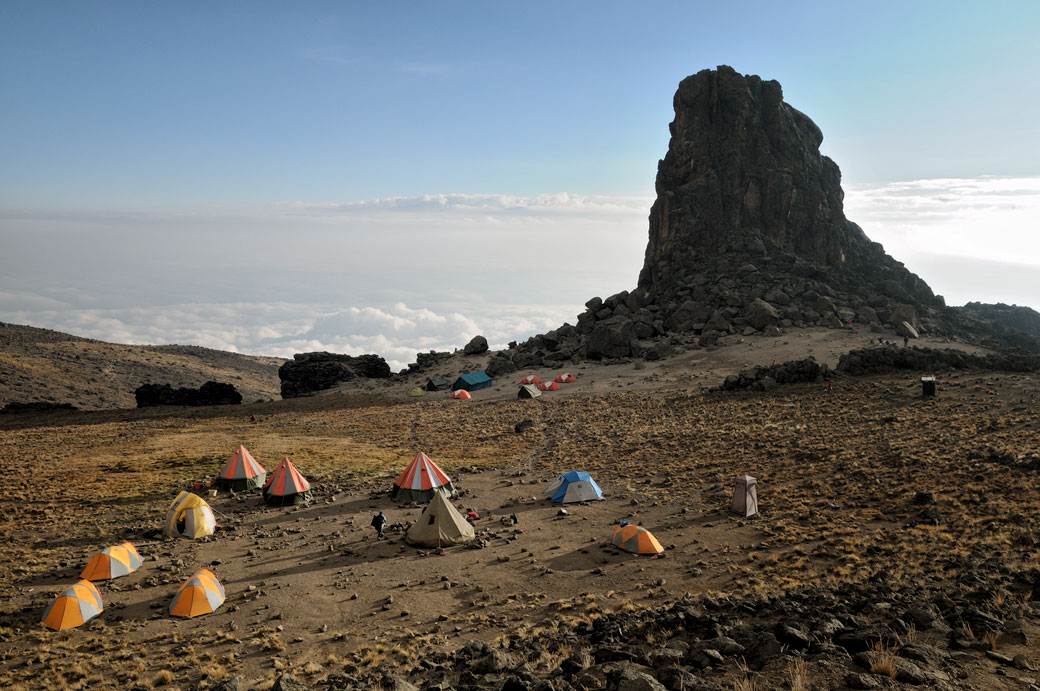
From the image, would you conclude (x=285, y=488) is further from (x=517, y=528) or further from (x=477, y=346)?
(x=477, y=346)

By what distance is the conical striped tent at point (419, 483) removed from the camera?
27.8 meters

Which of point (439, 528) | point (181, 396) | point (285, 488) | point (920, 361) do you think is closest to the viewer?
point (439, 528)

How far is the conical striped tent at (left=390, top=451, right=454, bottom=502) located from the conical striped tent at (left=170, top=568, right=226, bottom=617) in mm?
Answer: 11139

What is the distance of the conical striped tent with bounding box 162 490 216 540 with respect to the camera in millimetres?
23094

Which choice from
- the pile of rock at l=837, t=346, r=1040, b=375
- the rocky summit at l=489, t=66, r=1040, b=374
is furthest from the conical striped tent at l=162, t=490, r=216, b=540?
the rocky summit at l=489, t=66, r=1040, b=374

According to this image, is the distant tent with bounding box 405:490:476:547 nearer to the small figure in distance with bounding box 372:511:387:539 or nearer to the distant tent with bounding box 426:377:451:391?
the small figure in distance with bounding box 372:511:387:539

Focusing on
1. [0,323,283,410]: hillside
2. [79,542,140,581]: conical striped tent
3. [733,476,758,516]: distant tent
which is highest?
[733,476,758,516]: distant tent

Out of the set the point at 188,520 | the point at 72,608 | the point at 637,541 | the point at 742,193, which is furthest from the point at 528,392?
the point at 742,193

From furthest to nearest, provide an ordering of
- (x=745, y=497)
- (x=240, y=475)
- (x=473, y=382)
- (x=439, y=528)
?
1. (x=473, y=382)
2. (x=240, y=475)
3. (x=745, y=497)
4. (x=439, y=528)

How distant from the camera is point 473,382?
66.8 meters

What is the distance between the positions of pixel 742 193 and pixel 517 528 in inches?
2913

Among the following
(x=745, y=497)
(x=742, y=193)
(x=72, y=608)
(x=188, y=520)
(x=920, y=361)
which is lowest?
(x=188, y=520)

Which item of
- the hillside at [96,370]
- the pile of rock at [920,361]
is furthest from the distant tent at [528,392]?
the hillside at [96,370]

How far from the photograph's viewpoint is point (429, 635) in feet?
50.8
